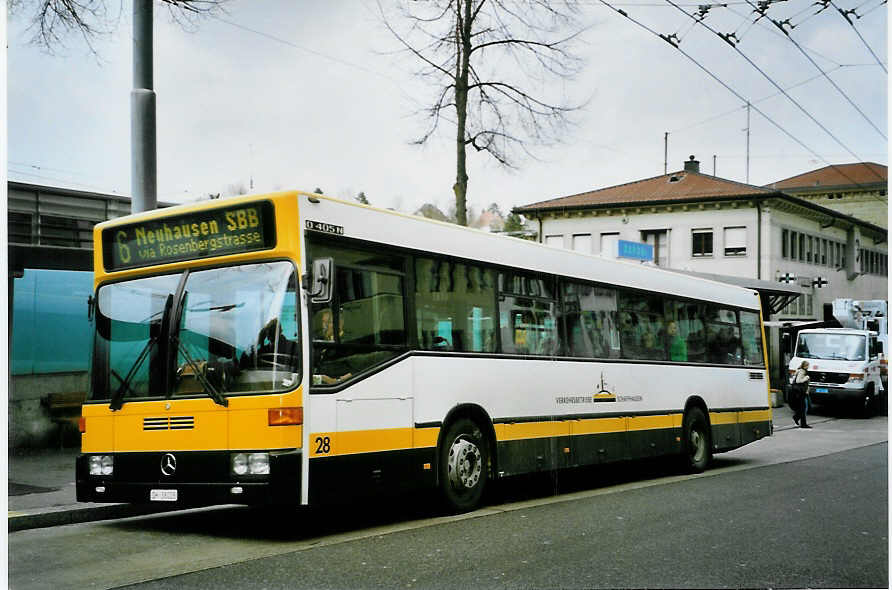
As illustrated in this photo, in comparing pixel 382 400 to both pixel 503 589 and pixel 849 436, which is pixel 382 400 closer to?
pixel 503 589

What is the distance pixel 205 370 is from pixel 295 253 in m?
1.21

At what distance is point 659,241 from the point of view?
47.3 metres

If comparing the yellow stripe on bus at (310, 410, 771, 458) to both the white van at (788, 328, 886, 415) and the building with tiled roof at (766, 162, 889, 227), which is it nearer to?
the building with tiled roof at (766, 162, 889, 227)

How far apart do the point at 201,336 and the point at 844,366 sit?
27.1m

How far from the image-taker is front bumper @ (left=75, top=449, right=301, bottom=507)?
8430 mm

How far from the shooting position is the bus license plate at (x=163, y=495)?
347 inches

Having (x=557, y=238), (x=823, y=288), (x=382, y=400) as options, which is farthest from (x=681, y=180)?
(x=382, y=400)

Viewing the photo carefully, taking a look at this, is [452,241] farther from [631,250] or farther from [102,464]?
[631,250]

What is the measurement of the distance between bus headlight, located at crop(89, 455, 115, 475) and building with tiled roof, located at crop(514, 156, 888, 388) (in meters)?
31.1

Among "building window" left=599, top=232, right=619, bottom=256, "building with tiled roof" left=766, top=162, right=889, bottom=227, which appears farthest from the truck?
"building window" left=599, top=232, right=619, bottom=256

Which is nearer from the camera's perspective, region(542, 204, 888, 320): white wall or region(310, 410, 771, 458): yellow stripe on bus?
region(310, 410, 771, 458): yellow stripe on bus

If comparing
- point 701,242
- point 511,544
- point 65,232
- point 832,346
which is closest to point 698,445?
point 511,544

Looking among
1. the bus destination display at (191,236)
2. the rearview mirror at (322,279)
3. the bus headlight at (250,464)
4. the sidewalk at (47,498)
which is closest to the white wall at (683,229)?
the sidewalk at (47,498)

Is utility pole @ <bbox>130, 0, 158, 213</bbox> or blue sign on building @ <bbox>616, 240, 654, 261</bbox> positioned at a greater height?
blue sign on building @ <bbox>616, 240, 654, 261</bbox>
